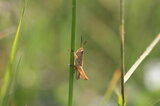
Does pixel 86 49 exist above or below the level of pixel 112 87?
above

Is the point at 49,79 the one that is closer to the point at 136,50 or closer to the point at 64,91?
the point at 64,91

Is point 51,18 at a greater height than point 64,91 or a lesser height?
greater

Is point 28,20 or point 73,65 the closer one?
point 73,65

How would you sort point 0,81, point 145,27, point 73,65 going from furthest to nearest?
point 145,27 → point 0,81 → point 73,65

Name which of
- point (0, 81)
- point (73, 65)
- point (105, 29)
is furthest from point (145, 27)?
point (73, 65)

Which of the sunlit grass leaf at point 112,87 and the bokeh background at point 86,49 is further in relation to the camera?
the bokeh background at point 86,49

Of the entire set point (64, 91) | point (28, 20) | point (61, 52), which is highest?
point (28, 20)

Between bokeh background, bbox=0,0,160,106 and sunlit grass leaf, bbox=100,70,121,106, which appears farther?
bokeh background, bbox=0,0,160,106

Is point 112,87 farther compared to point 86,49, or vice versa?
point 86,49
